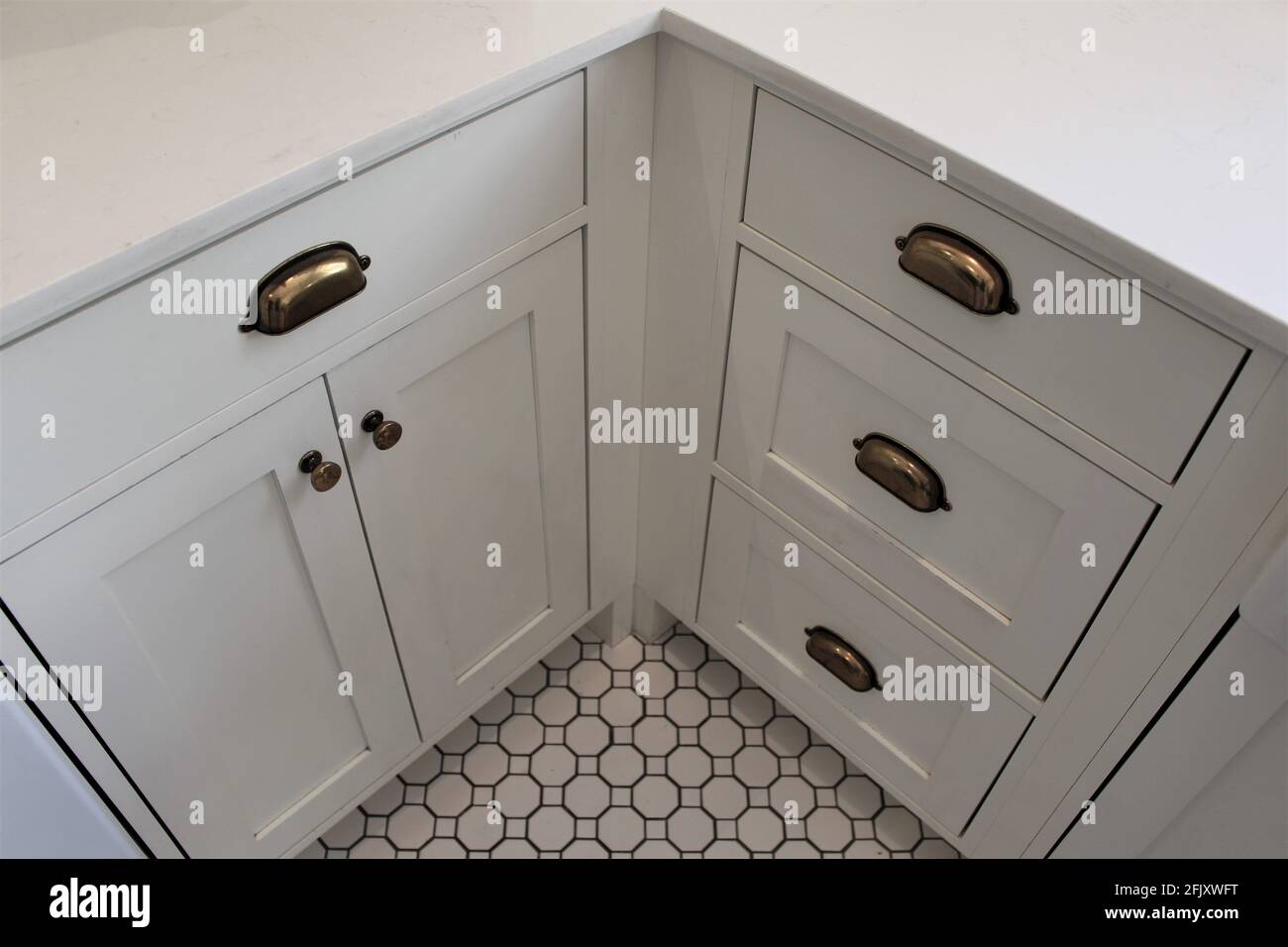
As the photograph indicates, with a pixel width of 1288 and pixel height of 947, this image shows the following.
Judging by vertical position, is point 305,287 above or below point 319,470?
above

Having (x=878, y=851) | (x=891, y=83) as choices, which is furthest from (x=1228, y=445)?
(x=878, y=851)

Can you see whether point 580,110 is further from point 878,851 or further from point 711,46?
point 878,851

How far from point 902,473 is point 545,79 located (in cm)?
38

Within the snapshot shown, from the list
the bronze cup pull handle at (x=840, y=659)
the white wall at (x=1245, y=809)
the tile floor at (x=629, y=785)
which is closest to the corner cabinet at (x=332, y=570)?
the tile floor at (x=629, y=785)

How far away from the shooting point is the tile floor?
1.15 metres

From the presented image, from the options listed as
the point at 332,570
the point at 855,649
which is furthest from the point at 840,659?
the point at 332,570

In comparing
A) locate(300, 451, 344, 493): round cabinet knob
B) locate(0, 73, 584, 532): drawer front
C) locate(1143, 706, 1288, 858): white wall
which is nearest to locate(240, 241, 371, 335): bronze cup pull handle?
locate(0, 73, 584, 532): drawer front

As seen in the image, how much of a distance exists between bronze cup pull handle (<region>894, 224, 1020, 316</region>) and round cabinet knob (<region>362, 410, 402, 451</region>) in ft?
1.21

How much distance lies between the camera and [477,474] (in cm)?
93

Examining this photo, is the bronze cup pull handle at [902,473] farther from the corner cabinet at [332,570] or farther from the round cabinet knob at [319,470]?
the round cabinet knob at [319,470]

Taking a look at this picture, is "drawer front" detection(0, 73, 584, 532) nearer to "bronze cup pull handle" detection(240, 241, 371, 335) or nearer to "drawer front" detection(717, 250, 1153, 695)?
"bronze cup pull handle" detection(240, 241, 371, 335)

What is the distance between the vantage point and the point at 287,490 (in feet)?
2.53

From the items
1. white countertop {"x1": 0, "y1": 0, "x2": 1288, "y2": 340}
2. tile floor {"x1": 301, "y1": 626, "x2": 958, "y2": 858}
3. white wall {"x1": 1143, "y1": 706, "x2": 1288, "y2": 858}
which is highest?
white countertop {"x1": 0, "y1": 0, "x2": 1288, "y2": 340}

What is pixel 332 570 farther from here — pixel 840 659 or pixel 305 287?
pixel 840 659
